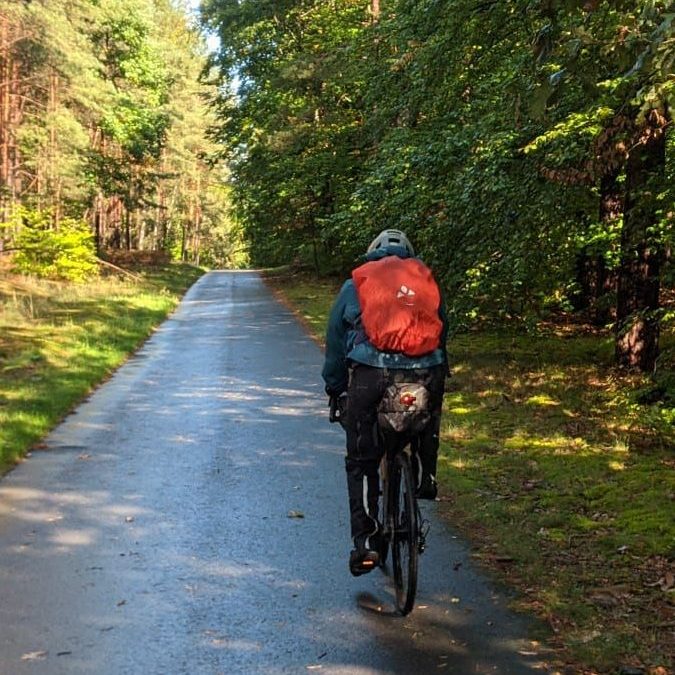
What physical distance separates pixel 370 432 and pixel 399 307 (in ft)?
2.43

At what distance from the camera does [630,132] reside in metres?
8.14

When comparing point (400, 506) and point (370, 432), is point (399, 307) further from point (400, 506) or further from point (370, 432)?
point (400, 506)

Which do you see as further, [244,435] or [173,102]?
[173,102]

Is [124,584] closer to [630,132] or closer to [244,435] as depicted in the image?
[244,435]

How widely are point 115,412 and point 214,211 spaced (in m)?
69.4

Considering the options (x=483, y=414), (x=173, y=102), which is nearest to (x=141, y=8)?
(x=173, y=102)

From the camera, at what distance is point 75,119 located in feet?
106

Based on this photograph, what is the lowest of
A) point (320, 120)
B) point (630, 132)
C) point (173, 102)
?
point (630, 132)

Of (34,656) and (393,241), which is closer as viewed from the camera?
(34,656)

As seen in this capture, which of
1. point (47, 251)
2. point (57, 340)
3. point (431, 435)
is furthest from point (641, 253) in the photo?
point (47, 251)

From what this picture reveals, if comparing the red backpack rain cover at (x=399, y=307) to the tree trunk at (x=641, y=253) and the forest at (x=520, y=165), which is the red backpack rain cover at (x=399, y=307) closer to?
the forest at (x=520, y=165)

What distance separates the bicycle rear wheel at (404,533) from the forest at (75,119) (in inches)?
955

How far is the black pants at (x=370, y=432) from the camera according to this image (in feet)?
14.1

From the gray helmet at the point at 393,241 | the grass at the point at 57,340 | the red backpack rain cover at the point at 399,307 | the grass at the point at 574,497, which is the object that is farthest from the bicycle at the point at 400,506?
the grass at the point at 57,340
